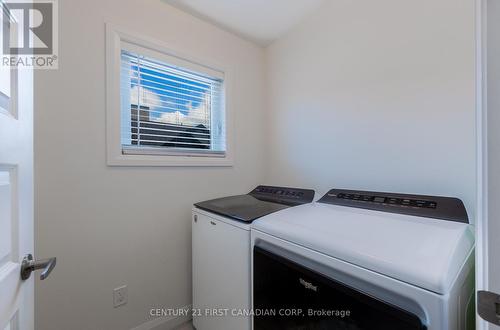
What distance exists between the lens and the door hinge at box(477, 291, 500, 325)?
1.27ft

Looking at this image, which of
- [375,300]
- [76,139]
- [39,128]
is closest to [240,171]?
[76,139]

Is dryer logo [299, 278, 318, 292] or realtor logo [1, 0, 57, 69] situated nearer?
realtor logo [1, 0, 57, 69]

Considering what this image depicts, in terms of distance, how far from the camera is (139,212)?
1416 millimetres

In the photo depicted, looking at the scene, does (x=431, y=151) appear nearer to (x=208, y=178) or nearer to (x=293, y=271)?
(x=293, y=271)

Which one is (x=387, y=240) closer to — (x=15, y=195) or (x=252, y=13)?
(x=15, y=195)

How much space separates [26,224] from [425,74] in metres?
1.81

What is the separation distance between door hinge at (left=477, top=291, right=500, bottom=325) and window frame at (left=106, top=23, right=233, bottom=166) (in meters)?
1.52

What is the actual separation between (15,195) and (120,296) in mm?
1060

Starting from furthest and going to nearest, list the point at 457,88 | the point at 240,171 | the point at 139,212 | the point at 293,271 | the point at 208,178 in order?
the point at 240,171, the point at 208,178, the point at 139,212, the point at 457,88, the point at 293,271

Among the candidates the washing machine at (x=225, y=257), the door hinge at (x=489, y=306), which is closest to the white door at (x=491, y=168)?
the door hinge at (x=489, y=306)

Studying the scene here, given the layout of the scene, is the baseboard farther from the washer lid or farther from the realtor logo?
the realtor logo

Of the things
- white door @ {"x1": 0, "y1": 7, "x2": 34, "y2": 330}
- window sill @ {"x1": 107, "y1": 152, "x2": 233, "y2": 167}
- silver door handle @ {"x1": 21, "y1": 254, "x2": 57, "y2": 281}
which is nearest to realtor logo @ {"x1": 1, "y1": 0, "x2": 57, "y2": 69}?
white door @ {"x1": 0, "y1": 7, "x2": 34, "y2": 330}

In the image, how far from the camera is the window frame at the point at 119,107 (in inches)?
50.9

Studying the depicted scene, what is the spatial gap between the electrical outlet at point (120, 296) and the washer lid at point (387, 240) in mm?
980
